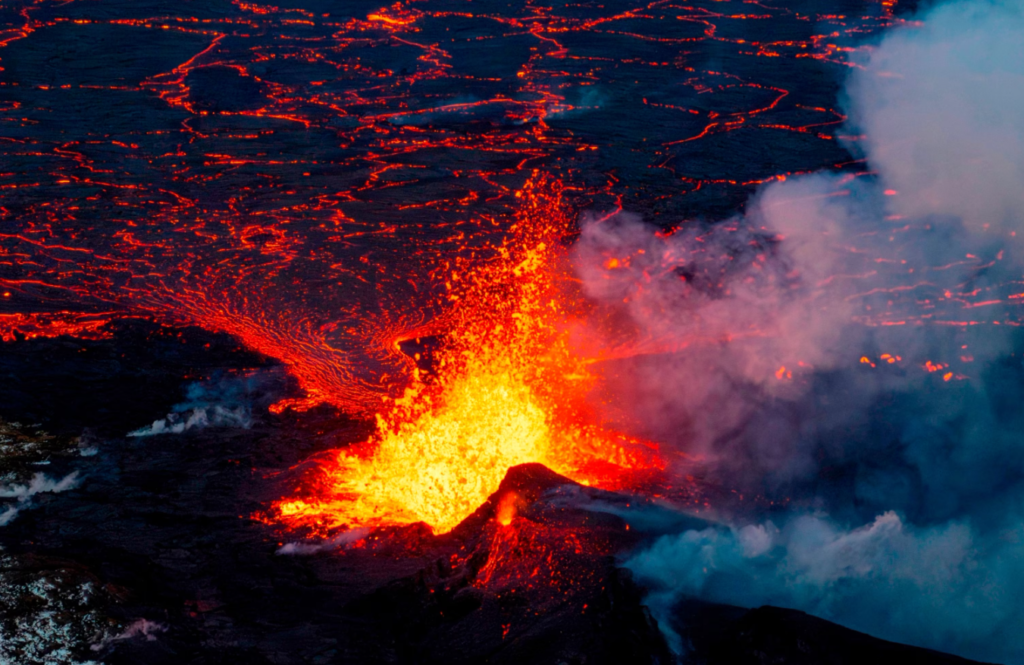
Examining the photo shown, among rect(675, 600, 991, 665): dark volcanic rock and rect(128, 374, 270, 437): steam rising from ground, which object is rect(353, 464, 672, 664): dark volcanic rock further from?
rect(128, 374, 270, 437): steam rising from ground

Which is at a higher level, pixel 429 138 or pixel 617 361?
pixel 429 138

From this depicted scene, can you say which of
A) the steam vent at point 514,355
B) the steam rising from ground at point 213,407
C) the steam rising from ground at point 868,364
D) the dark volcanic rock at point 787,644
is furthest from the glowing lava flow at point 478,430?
the dark volcanic rock at point 787,644

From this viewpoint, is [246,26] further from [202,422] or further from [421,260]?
[202,422]

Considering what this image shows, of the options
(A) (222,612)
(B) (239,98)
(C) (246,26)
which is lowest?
(A) (222,612)

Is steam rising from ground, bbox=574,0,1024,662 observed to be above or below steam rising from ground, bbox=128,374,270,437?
above

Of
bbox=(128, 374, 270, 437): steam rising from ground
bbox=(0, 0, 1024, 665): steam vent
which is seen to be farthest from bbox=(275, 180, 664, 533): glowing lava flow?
bbox=(128, 374, 270, 437): steam rising from ground

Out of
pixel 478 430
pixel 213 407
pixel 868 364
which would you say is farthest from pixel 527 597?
pixel 868 364

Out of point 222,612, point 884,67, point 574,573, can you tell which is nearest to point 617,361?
point 574,573
